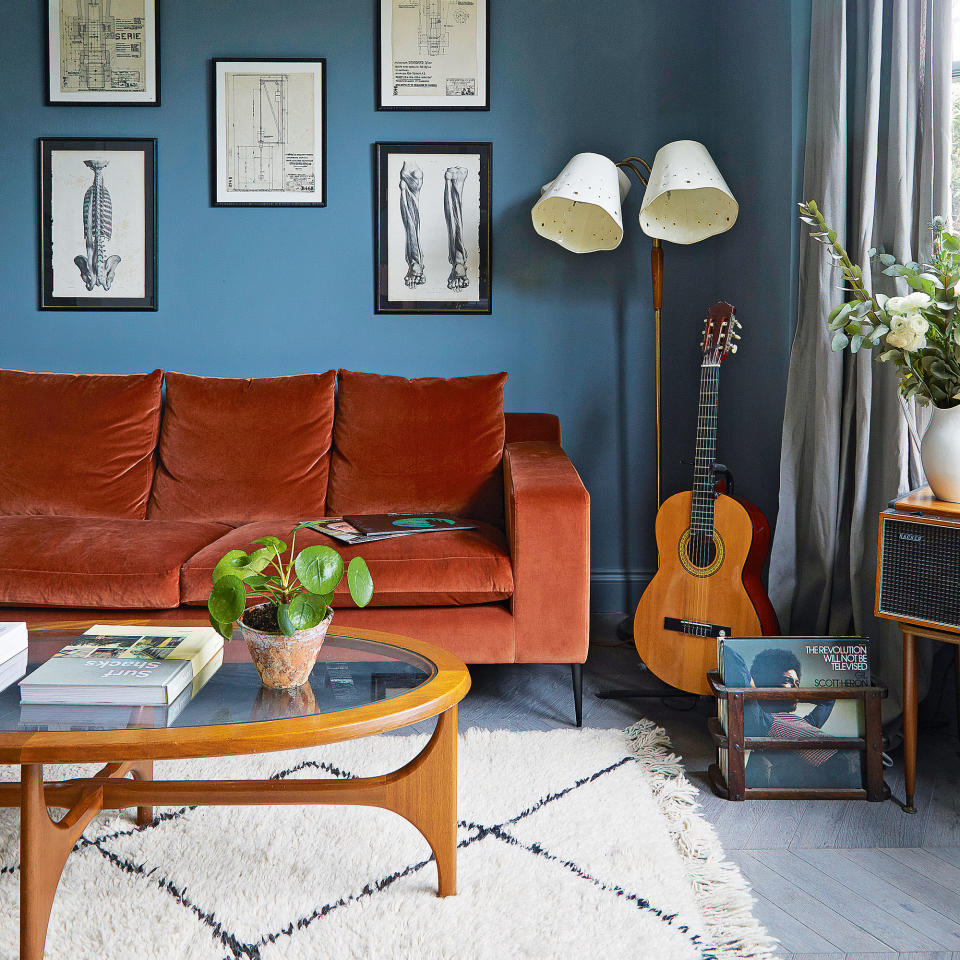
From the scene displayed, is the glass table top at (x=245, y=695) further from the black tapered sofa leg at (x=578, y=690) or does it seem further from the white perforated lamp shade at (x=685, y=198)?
the white perforated lamp shade at (x=685, y=198)

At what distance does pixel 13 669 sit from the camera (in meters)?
1.35

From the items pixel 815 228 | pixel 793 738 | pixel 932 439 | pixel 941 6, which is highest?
pixel 941 6

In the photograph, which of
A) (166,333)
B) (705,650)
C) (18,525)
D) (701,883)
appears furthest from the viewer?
(166,333)

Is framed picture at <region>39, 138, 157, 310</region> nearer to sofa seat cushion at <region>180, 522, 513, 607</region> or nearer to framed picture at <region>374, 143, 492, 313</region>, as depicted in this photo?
framed picture at <region>374, 143, 492, 313</region>

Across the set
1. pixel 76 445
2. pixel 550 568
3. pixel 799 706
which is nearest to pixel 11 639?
pixel 550 568

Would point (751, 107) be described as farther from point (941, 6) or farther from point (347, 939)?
point (347, 939)

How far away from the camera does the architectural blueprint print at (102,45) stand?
2.99 metres

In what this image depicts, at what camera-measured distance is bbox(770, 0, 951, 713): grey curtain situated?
6.48 ft

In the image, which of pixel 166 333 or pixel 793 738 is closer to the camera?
pixel 793 738

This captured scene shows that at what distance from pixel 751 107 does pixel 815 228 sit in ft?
2.42

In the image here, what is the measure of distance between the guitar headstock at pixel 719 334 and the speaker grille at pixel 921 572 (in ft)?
2.53

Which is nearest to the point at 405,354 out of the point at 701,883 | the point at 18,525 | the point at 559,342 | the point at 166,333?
the point at 559,342

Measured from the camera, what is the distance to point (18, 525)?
2.30 metres

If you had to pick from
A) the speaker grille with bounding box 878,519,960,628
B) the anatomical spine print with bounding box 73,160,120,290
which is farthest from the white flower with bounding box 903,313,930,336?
the anatomical spine print with bounding box 73,160,120,290
